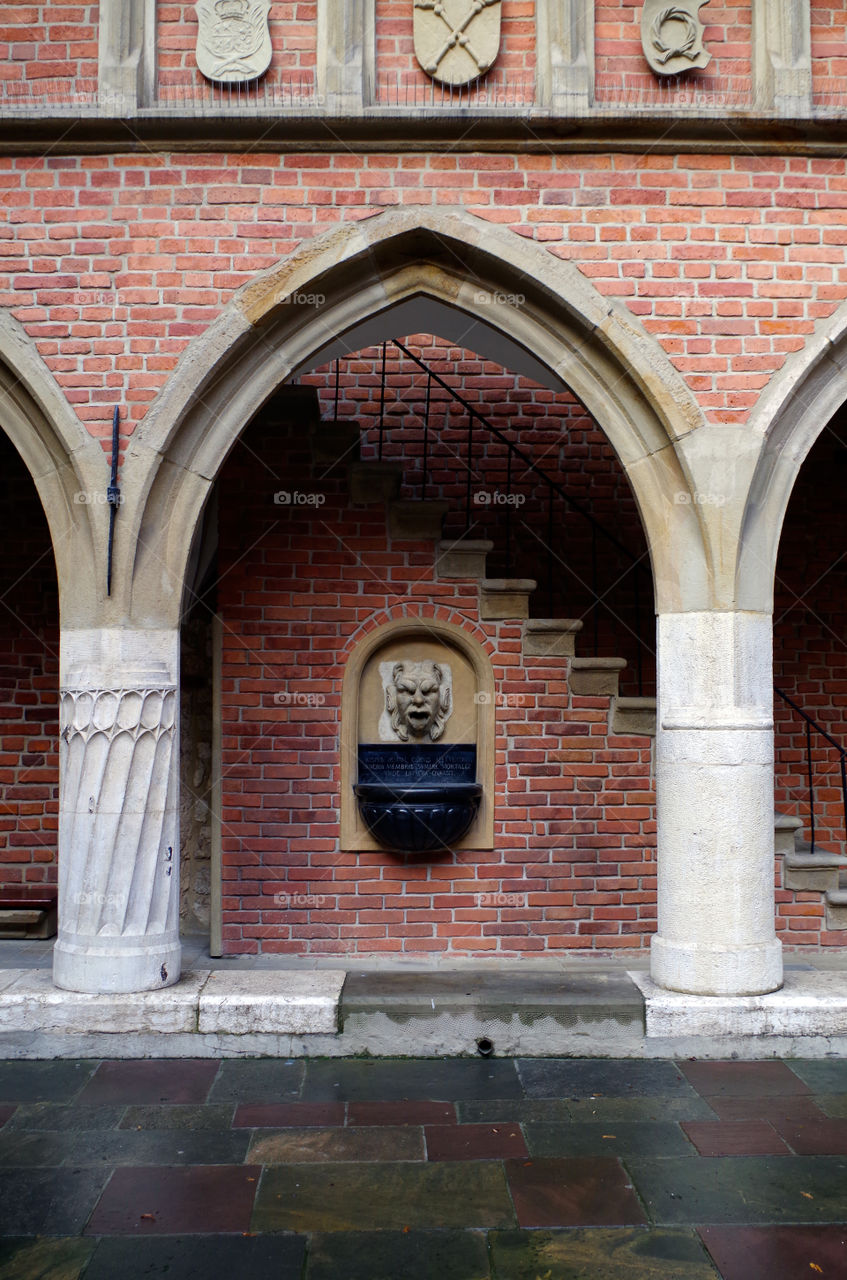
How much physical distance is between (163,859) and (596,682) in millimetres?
2556

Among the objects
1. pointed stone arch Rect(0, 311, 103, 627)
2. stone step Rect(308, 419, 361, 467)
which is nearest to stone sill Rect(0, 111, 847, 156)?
pointed stone arch Rect(0, 311, 103, 627)

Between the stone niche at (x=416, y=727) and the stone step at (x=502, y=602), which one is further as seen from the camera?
the stone step at (x=502, y=602)

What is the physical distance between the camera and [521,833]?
5793 mm

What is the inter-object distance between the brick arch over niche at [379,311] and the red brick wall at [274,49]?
0.78 meters

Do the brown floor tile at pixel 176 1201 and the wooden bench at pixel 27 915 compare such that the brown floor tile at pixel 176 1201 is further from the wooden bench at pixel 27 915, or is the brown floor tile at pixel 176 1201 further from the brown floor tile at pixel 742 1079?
the wooden bench at pixel 27 915

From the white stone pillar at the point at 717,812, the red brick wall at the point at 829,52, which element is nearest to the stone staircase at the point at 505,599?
the white stone pillar at the point at 717,812

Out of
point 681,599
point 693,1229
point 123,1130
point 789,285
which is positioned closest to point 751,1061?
point 693,1229

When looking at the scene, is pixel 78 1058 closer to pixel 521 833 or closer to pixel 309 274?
pixel 521 833

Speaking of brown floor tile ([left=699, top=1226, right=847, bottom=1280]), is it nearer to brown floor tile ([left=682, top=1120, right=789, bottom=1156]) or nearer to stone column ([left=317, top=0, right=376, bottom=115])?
brown floor tile ([left=682, top=1120, right=789, bottom=1156])

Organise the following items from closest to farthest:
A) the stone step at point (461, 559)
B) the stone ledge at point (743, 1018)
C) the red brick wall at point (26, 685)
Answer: the stone ledge at point (743, 1018) → the stone step at point (461, 559) → the red brick wall at point (26, 685)

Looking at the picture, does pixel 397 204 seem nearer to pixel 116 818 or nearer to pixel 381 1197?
pixel 116 818

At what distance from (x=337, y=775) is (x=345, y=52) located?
3597 mm

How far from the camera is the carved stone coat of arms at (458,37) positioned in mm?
4770

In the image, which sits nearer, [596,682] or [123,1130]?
[123,1130]
